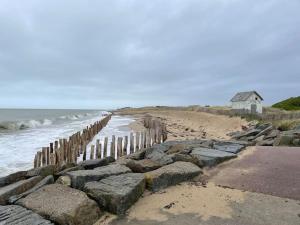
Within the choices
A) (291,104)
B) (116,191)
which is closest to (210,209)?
(116,191)

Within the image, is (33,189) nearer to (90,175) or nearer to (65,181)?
(65,181)

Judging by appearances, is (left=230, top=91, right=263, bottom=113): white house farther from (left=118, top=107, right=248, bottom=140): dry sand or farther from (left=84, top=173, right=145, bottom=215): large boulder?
(left=84, top=173, right=145, bottom=215): large boulder

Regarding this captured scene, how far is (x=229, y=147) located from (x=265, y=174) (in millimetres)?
3113

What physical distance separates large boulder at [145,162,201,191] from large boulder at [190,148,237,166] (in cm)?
71

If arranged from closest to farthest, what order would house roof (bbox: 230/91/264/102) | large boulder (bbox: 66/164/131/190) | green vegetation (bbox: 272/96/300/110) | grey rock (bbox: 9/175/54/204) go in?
grey rock (bbox: 9/175/54/204)
large boulder (bbox: 66/164/131/190)
green vegetation (bbox: 272/96/300/110)
house roof (bbox: 230/91/264/102)

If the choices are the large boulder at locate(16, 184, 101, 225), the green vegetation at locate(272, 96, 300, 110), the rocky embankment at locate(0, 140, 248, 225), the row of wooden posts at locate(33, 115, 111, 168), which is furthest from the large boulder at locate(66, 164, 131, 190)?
the green vegetation at locate(272, 96, 300, 110)

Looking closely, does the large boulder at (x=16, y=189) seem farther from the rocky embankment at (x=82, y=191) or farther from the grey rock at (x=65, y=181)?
the grey rock at (x=65, y=181)

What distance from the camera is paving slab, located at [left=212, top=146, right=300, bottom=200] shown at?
6.28 meters

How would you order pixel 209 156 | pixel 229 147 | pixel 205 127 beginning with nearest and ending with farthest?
pixel 209 156, pixel 229 147, pixel 205 127

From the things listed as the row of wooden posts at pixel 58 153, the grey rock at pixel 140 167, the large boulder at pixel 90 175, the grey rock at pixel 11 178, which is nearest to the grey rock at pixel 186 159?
the grey rock at pixel 140 167

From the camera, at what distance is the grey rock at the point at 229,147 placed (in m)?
9.88

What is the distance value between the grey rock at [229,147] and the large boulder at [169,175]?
114 inches

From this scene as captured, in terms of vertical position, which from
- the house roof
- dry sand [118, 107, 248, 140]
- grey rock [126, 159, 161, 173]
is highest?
the house roof

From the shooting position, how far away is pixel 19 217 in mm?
4535
